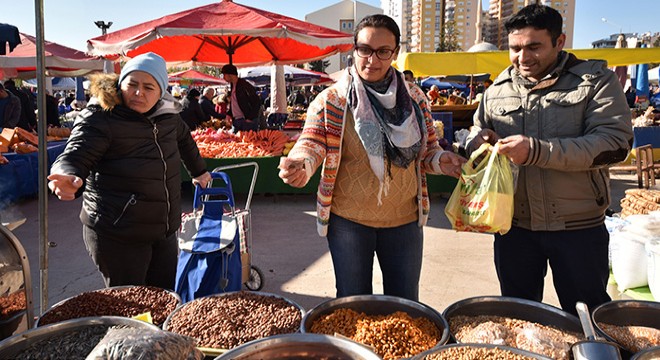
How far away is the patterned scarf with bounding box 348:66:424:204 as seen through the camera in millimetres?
2098

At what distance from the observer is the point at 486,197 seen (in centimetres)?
194

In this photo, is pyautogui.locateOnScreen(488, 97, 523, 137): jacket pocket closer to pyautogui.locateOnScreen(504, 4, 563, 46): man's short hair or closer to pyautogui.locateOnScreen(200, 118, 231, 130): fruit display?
pyautogui.locateOnScreen(504, 4, 563, 46): man's short hair

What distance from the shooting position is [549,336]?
162cm

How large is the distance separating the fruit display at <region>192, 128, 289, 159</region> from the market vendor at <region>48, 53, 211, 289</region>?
4634mm

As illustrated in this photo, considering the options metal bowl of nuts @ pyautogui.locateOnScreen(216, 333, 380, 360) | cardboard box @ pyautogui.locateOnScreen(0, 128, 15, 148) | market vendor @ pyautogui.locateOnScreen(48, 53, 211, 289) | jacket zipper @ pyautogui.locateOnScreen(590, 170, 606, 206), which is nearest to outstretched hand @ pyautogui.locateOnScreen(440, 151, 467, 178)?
jacket zipper @ pyautogui.locateOnScreen(590, 170, 606, 206)

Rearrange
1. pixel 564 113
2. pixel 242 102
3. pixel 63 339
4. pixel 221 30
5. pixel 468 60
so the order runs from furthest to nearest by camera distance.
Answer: pixel 468 60 < pixel 242 102 < pixel 221 30 < pixel 564 113 < pixel 63 339

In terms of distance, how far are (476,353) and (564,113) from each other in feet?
3.90

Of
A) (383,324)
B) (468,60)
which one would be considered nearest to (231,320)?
(383,324)

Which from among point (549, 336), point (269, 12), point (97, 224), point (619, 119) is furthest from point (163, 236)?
point (269, 12)

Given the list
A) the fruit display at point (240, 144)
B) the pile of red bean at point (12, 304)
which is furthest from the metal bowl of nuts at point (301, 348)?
the fruit display at point (240, 144)

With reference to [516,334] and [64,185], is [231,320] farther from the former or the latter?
[516,334]

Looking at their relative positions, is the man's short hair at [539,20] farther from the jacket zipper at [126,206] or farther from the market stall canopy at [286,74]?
the market stall canopy at [286,74]

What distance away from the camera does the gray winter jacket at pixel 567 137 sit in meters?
1.91

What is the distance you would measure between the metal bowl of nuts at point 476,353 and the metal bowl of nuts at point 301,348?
20cm
